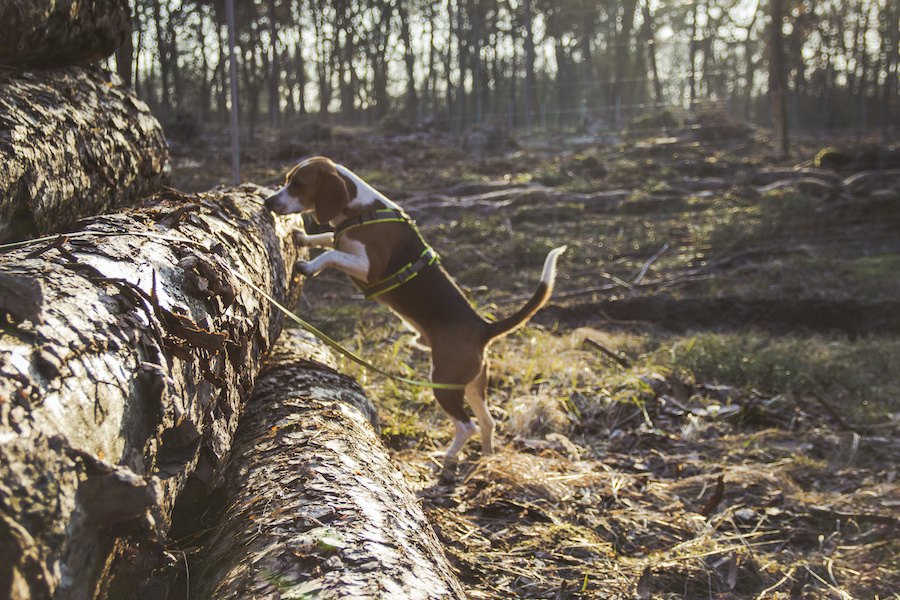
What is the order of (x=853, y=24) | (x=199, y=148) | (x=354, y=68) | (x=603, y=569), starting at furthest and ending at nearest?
(x=853, y=24) < (x=354, y=68) < (x=199, y=148) < (x=603, y=569)

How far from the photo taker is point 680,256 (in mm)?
9094

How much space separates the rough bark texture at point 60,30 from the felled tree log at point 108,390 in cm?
91

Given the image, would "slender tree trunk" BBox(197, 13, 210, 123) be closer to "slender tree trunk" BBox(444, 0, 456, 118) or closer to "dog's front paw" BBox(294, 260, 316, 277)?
"slender tree trunk" BBox(444, 0, 456, 118)

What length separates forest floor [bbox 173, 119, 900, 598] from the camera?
2971 millimetres

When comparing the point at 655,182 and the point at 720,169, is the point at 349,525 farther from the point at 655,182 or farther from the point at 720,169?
the point at 720,169

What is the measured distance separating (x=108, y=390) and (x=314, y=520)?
2.05 feet

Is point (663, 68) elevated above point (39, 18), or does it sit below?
above

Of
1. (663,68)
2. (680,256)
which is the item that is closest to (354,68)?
(663,68)

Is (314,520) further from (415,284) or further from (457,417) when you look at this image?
(415,284)

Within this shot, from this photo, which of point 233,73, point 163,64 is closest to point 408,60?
point 163,64

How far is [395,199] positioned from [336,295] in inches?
163

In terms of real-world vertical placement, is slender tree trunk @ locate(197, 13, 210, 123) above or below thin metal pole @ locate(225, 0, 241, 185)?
above

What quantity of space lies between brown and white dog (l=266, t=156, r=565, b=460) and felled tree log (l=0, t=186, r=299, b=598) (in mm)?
1596

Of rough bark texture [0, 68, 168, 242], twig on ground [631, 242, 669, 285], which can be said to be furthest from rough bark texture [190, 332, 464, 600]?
twig on ground [631, 242, 669, 285]
